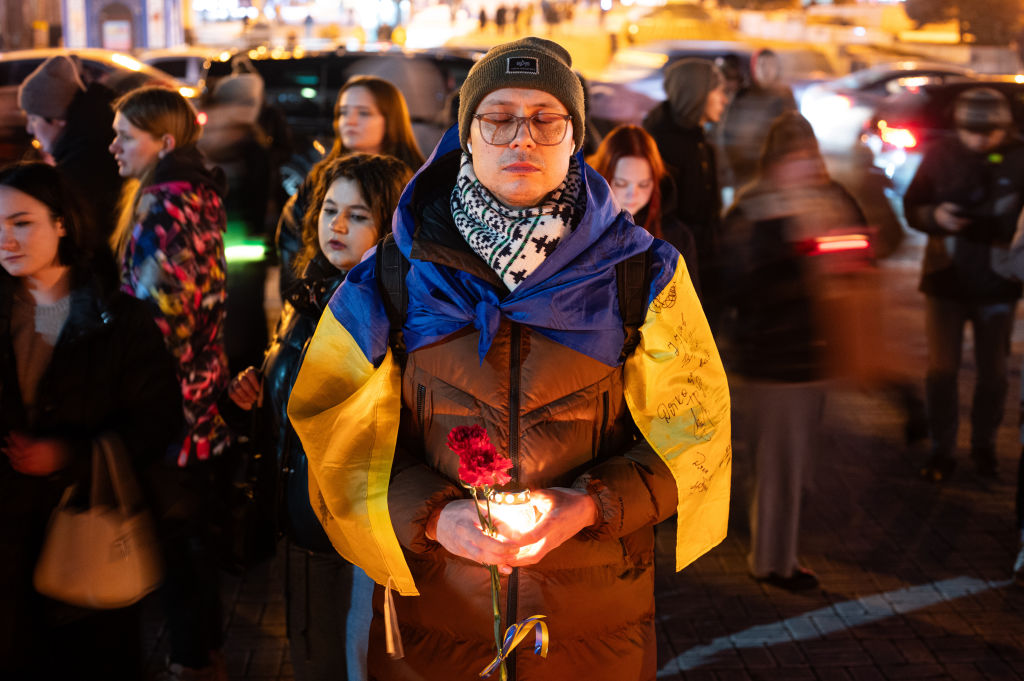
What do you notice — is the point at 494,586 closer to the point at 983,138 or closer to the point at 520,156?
the point at 520,156

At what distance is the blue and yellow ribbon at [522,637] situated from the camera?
225cm

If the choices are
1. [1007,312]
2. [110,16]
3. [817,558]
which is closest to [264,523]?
[817,558]

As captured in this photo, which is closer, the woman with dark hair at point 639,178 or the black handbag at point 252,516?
the black handbag at point 252,516

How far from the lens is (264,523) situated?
130 inches

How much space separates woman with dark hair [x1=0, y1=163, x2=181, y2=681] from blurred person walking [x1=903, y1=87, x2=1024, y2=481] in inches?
169

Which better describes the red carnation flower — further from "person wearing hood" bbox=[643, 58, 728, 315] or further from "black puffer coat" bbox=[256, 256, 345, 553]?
"person wearing hood" bbox=[643, 58, 728, 315]

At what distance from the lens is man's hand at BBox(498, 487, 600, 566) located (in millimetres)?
2121

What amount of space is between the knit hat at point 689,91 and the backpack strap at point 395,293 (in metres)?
4.06

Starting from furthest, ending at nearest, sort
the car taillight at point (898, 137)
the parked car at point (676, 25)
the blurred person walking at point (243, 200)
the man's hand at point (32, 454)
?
1. the parked car at point (676, 25)
2. the car taillight at point (898, 137)
3. the blurred person walking at point (243, 200)
4. the man's hand at point (32, 454)

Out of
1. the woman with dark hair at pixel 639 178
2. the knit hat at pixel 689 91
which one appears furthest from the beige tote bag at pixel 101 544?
the knit hat at pixel 689 91

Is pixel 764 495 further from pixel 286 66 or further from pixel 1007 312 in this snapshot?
pixel 286 66

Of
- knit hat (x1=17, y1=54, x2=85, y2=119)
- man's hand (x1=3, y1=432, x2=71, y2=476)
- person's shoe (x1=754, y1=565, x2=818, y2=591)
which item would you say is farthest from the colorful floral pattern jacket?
person's shoe (x1=754, y1=565, x2=818, y2=591)

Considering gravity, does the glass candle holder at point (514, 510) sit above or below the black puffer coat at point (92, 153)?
below

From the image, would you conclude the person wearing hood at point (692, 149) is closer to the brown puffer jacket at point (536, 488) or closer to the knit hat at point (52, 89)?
the knit hat at point (52, 89)
